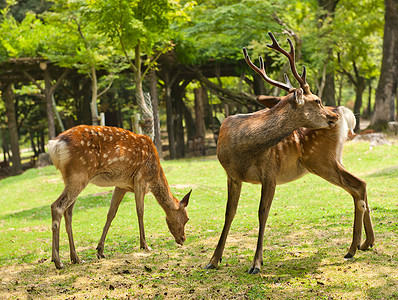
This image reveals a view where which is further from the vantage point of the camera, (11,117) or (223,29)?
(11,117)

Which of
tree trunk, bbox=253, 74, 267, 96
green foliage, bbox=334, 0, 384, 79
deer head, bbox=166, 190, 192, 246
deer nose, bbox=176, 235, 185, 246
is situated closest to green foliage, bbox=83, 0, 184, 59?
deer head, bbox=166, 190, 192, 246

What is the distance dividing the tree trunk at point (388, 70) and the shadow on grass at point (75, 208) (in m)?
11.7

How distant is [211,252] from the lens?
5.43 meters

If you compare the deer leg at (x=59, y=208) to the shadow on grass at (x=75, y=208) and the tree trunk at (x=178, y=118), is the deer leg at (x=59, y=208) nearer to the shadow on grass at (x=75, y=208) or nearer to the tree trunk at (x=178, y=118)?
the shadow on grass at (x=75, y=208)

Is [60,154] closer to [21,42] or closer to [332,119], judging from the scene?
[332,119]

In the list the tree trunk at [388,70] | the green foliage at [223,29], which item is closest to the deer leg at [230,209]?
the green foliage at [223,29]

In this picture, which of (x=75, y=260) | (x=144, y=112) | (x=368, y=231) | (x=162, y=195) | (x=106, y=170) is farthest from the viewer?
(x=144, y=112)

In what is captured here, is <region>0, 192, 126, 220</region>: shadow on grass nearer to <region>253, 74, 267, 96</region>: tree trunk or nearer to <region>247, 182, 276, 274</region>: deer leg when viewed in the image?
<region>247, 182, 276, 274</region>: deer leg

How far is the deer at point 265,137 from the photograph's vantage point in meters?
4.40

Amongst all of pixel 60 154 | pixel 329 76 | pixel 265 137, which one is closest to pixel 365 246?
pixel 265 137

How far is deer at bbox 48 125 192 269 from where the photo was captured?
5.12 m

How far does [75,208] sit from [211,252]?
16.3ft

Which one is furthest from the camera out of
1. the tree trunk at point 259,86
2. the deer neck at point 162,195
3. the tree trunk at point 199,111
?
the tree trunk at point 199,111

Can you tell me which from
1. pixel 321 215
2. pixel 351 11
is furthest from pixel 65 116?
pixel 321 215
